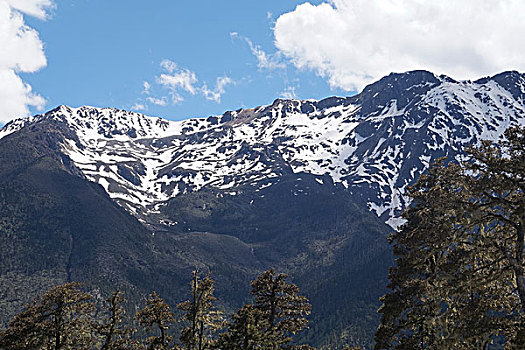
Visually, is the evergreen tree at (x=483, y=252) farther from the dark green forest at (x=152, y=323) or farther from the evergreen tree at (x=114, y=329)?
the evergreen tree at (x=114, y=329)

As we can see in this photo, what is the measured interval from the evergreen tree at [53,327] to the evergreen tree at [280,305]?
13001 mm

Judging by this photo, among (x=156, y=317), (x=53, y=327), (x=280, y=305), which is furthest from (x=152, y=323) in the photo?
(x=280, y=305)

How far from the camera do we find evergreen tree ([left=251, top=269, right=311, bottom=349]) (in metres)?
35.6

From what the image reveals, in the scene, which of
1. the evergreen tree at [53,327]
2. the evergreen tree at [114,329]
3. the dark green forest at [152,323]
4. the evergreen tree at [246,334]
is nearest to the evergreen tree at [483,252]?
the evergreen tree at [246,334]

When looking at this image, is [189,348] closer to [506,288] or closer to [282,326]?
[282,326]

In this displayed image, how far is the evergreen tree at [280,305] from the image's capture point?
3558cm

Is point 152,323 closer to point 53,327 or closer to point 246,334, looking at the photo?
point 53,327

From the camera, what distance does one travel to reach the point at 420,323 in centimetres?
2605

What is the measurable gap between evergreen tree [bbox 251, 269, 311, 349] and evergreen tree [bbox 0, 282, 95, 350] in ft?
42.7

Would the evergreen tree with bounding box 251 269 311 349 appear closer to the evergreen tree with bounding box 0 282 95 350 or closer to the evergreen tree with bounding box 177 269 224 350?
the evergreen tree with bounding box 177 269 224 350

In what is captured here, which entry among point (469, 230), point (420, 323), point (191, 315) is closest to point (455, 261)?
point (469, 230)

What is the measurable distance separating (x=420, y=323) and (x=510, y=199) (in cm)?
1218

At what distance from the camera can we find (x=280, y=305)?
3653 cm

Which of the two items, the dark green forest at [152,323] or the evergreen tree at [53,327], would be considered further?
the evergreen tree at [53,327]
